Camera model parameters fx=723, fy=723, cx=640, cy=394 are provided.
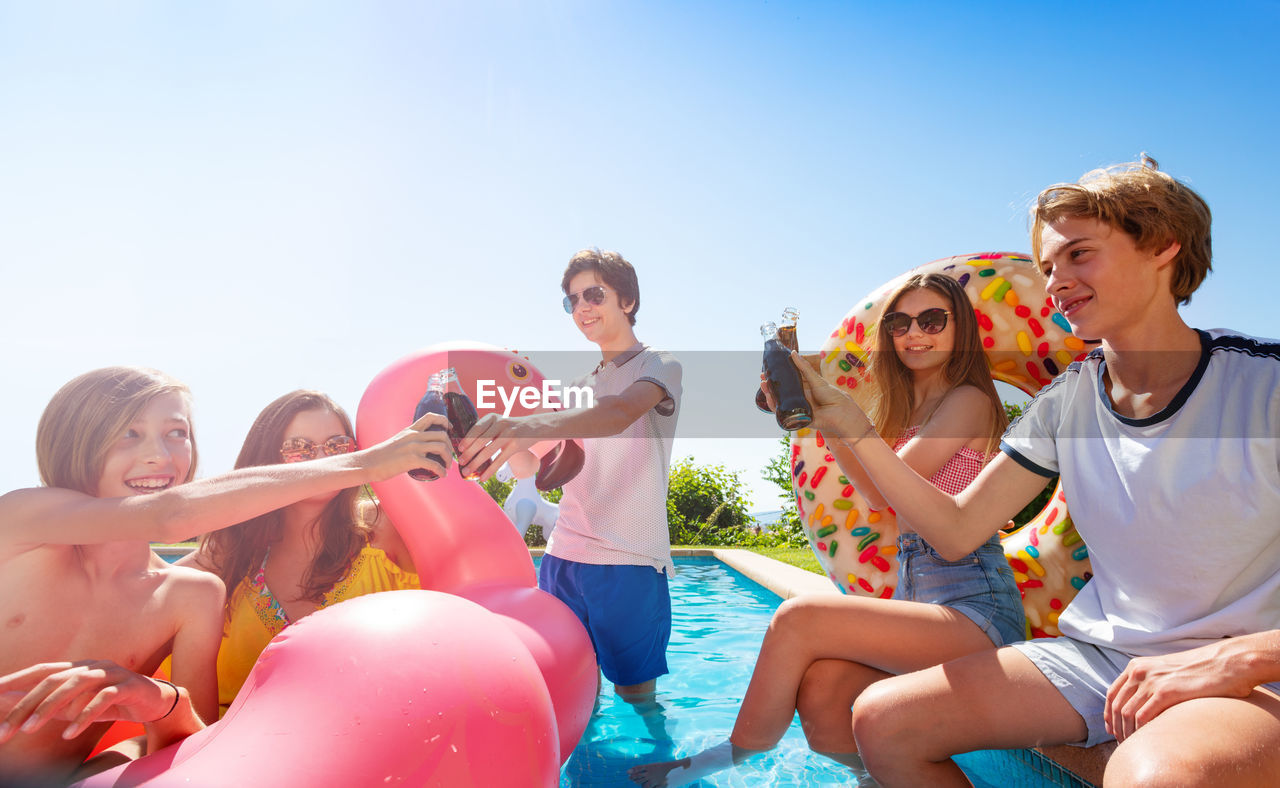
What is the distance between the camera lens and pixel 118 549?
6.22 ft

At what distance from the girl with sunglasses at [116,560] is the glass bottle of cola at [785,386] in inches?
38.8

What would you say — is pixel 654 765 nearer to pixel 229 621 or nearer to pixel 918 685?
pixel 918 685

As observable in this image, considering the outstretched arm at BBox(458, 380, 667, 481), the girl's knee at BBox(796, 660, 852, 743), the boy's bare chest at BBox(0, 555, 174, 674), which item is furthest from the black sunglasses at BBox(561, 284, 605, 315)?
the boy's bare chest at BBox(0, 555, 174, 674)

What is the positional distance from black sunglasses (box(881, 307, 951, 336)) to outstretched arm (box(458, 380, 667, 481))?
3.09ft

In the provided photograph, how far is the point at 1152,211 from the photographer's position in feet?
6.16

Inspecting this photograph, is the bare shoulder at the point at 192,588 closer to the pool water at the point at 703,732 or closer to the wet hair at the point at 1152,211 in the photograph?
the pool water at the point at 703,732

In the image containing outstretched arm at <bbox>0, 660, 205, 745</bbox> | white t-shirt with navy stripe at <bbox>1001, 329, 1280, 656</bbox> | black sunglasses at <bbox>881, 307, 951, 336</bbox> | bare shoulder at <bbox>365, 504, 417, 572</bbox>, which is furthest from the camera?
bare shoulder at <bbox>365, 504, 417, 572</bbox>

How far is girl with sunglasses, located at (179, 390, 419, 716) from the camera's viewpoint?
2.45m

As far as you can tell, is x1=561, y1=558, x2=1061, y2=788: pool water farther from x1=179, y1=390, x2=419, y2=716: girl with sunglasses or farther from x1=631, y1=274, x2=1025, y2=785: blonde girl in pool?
x1=179, y1=390, x2=419, y2=716: girl with sunglasses

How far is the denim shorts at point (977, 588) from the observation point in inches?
84.0

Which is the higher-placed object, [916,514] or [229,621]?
[916,514]

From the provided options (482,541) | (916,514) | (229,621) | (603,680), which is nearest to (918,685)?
(916,514)

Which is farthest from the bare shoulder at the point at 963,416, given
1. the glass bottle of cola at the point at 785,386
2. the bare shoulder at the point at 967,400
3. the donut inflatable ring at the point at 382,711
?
the donut inflatable ring at the point at 382,711

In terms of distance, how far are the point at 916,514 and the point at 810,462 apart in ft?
4.67
